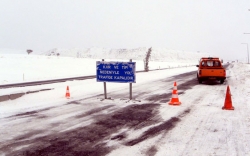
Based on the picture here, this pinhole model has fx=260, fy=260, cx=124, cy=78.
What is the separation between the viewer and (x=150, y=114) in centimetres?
895

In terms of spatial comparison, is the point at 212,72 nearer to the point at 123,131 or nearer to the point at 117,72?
the point at 117,72

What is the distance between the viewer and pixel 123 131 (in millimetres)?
6812

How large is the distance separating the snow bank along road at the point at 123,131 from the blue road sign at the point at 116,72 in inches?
92.5

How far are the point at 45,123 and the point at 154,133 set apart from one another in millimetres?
3274

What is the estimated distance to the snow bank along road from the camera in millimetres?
5406

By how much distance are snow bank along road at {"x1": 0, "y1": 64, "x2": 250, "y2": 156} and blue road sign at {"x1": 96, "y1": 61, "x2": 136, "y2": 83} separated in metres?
2.35

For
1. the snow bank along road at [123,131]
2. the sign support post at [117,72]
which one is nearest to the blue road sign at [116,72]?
the sign support post at [117,72]

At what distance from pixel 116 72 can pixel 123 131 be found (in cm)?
613

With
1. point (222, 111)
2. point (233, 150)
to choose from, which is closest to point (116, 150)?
point (233, 150)

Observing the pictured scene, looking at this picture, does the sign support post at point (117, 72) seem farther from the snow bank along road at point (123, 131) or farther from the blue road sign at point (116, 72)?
the snow bank along road at point (123, 131)

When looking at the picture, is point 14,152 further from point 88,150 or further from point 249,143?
point 249,143

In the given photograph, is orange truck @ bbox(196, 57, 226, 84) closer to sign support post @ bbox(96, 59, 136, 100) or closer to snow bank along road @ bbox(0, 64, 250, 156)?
sign support post @ bbox(96, 59, 136, 100)

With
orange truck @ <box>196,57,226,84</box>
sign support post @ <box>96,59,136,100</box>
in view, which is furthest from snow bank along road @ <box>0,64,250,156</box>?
orange truck @ <box>196,57,226,84</box>

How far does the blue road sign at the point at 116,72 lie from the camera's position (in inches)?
484
